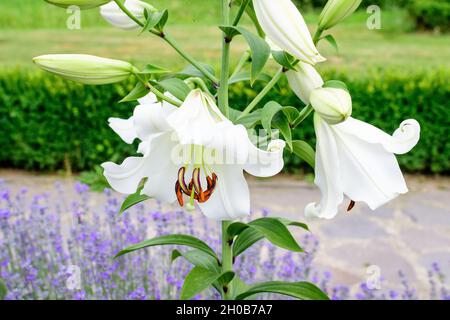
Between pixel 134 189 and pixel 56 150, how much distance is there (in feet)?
12.4

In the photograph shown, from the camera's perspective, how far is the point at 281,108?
1.17 metres

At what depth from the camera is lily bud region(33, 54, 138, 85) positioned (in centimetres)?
111

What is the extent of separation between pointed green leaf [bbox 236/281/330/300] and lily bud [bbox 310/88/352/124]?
464 millimetres

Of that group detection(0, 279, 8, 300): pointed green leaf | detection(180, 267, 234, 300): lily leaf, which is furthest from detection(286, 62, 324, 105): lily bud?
detection(0, 279, 8, 300): pointed green leaf

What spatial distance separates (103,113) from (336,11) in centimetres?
373

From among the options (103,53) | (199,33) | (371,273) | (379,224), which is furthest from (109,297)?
(199,33)

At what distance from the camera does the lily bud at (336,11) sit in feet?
3.65

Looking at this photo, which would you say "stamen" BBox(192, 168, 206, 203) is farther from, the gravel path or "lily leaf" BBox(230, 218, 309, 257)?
the gravel path

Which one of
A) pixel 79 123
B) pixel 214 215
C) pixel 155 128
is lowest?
pixel 79 123

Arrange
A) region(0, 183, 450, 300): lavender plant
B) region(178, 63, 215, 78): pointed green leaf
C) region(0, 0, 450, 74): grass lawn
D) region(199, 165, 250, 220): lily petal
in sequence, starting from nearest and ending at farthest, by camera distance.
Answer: region(199, 165, 250, 220): lily petal < region(178, 63, 215, 78): pointed green leaf < region(0, 183, 450, 300): lavender plant < region(0, 0, 450, 74): grass lawn

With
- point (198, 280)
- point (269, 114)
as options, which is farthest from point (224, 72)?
point (198, 280)

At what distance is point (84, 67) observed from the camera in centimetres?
113

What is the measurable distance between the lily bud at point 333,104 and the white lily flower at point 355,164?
71mm

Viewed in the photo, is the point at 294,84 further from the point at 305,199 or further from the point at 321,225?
the point at 305,199
